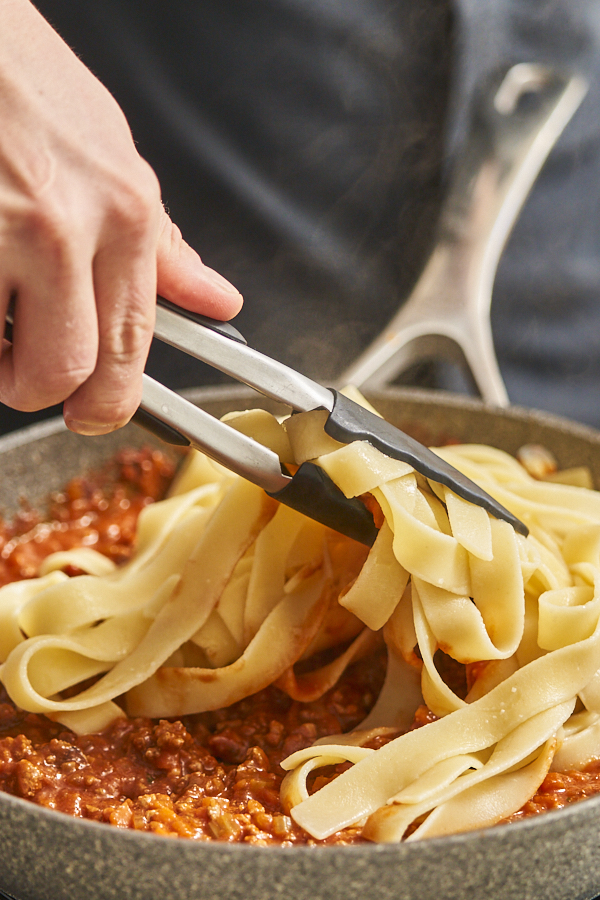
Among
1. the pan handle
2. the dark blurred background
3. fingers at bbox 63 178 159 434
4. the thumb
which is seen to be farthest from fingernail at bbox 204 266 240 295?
the dark blurred background

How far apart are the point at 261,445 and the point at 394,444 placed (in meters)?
0.29

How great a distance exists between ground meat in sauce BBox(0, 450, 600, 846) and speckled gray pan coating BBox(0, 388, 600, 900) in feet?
0.69

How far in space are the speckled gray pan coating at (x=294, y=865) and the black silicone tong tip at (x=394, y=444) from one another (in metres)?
0.73

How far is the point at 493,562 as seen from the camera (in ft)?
6.30

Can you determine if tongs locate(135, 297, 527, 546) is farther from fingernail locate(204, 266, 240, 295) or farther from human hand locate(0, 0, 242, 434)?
human hand locate(0, 0, 242, 434)

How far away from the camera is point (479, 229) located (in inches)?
128

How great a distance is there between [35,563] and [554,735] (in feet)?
5.33

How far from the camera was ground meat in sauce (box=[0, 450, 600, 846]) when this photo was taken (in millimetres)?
1653

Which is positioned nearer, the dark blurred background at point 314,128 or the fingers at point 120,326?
the fingers at point 120,326

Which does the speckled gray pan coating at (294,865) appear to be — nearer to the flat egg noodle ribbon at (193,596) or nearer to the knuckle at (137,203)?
the flat egg noodle ribbon at (193,596)

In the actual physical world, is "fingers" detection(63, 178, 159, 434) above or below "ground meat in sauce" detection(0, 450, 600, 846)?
above

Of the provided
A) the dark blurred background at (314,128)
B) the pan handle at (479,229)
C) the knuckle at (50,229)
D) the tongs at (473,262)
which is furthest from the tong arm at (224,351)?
the dark blurred background at (314,128)

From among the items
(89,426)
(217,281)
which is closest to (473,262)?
(217,281)

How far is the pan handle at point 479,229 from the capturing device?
3061 mm
